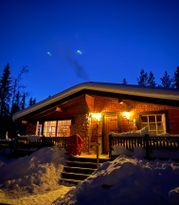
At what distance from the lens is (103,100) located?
13719mm

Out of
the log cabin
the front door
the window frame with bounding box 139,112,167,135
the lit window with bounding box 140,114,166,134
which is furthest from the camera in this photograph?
the front door

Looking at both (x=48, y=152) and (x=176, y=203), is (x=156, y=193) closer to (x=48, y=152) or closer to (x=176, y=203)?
(x=176, y=203)

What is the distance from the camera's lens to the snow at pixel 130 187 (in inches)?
207

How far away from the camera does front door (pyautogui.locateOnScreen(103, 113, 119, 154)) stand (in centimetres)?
1298

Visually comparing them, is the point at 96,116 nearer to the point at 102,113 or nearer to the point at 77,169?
the point at 102,113

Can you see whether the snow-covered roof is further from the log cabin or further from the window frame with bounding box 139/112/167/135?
the window frame with bounding box 139/112/167/135

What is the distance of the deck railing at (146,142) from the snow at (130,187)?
168cm

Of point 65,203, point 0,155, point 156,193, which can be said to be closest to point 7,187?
point 65,203

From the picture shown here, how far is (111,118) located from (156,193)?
8136 millimetres

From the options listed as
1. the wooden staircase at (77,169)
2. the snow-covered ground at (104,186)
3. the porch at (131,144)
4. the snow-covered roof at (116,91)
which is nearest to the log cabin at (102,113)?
the snow-covered roof at (116,91)

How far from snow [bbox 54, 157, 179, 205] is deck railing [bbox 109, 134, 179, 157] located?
1684 millimetres

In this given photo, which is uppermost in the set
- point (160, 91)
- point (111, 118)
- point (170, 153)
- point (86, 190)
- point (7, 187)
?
point (160, 91)

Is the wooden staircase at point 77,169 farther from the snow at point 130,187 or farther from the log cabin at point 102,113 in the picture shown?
the snow at point 130,187

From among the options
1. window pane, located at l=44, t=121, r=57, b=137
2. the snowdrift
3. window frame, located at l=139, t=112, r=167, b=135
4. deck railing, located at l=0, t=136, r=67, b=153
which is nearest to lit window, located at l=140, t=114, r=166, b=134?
window frame, located at l=139, t=112, r=167, b=135
